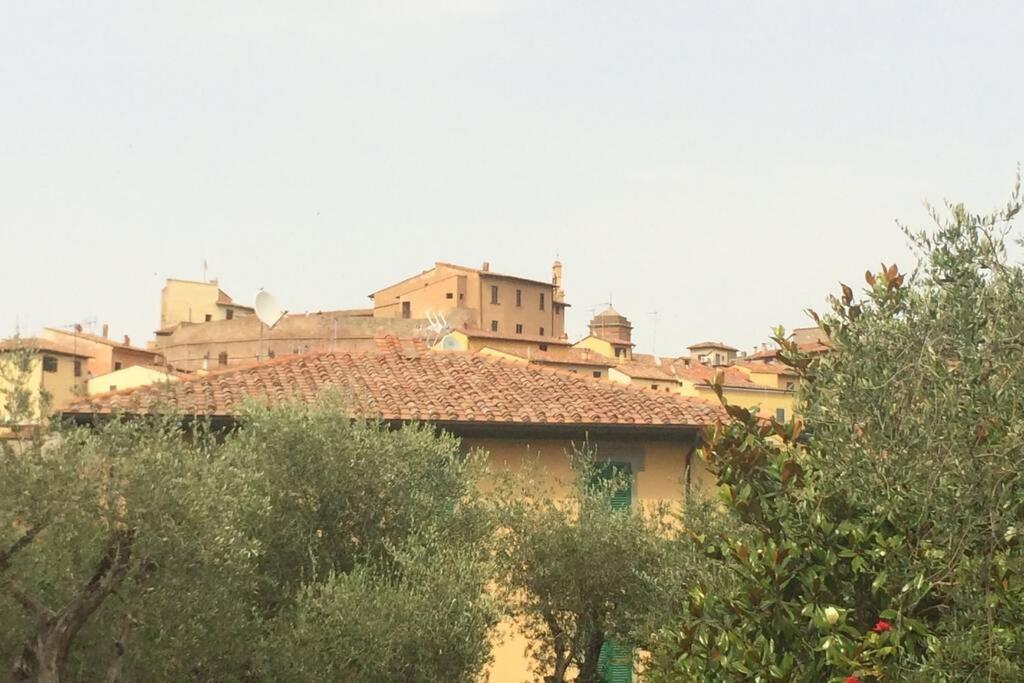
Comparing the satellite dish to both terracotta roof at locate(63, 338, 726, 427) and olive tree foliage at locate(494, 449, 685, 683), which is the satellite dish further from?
olive tree foliage at locate(494, 449, 685, 683)

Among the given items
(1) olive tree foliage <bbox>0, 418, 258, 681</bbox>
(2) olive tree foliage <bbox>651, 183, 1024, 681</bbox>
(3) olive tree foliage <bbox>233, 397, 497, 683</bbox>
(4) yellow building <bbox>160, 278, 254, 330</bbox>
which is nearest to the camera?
(2) olive tree foliage <bbox>651, 183, 1024, 681</bbox>

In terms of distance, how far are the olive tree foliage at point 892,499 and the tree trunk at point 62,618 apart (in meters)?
4.84

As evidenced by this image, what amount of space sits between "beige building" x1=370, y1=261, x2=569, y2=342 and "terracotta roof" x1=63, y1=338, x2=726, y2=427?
5623 cm

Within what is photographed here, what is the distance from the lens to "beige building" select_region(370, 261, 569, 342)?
80688 millimetres

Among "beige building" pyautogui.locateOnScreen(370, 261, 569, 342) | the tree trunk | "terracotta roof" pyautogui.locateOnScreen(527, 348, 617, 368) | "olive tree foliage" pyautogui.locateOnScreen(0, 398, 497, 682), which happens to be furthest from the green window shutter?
"beige building" pyautogui.locateOnScreen(370, 261, 569, 342)

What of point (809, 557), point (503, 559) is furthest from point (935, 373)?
point (503, 559)

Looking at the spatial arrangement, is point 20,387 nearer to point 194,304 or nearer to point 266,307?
point 266,307

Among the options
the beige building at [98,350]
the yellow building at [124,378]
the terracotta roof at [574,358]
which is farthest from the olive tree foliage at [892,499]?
the beige building at [98,350]

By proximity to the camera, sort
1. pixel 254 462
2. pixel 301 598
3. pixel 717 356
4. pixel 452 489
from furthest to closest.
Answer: pixel 717 356 → pixel 452 489 → pixel 254 462 → pixel 301 598

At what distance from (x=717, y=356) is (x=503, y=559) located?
2764 inches

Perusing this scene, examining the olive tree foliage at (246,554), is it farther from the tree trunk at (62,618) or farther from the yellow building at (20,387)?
the yellow building at (20,387)

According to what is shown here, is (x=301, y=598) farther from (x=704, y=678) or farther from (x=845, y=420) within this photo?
(x=845, y=420)

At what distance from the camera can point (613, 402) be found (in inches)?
748

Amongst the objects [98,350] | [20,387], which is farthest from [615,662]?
[98,350]
